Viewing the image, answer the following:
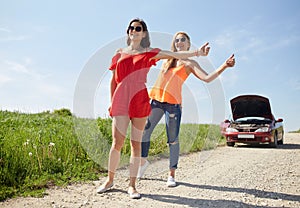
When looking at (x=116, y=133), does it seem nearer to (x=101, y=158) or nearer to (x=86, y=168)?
(x=86, y=168)

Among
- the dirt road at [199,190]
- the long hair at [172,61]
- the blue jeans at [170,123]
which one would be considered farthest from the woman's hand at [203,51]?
the dirt road at [199,190]

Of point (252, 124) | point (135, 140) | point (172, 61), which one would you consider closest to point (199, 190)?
point (135, 140)

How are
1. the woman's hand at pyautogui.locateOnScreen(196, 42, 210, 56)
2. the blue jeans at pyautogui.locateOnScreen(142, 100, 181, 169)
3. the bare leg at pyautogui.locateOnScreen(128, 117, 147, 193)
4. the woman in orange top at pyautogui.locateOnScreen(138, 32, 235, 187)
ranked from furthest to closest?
the blue jeans at pyautogui.locateOnScreen(142, 100, 181, 169)
the woman in orange top at pyautogui.locateOnScreen(138, 32, 235, 187)
the woman's hand at pyautogui.locateOnScreen(196, 42, 210, 56)
the bare leg at pyautogui.locateOnScreen(128, 117, 147, 193)

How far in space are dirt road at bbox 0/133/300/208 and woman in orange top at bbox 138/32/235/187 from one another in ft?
1.24

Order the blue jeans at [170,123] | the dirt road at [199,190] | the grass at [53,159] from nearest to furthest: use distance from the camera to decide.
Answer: the dirt road at [199,190] < the grass at [53,159] < the blue jeans at [170,123]

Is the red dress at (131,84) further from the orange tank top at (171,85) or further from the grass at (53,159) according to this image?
the grass at (53,159)

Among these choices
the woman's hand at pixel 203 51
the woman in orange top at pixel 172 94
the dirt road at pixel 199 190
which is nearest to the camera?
the dirt road at pixel 199 190

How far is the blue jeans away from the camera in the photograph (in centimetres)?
430

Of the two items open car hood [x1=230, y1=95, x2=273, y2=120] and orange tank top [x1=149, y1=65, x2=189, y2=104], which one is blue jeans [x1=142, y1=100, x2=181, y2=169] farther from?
open car hood [x1=230, y1=95, x2=273, y2=120]

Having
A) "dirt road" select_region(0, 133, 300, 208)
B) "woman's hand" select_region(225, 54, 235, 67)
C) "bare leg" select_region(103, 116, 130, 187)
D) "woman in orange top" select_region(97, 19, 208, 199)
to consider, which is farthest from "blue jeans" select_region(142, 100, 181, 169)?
"woman's hand" select_region(225, 54, 235, 67)

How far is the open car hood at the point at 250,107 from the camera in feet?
32.7

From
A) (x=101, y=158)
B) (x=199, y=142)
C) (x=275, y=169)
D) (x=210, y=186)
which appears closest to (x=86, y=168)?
(x=101, y=158)

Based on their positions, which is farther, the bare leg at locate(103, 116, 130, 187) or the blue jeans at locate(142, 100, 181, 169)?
the blue jeans at locate(142, 100, 181, 169)

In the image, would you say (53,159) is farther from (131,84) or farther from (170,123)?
(131,84)
